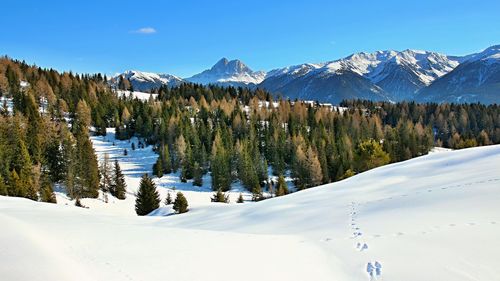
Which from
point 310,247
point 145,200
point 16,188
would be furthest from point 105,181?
point 310,247

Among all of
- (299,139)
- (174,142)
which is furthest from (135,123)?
(299,139)

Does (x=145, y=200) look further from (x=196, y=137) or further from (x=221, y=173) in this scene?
(x=196, y=137)

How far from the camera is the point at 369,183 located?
29047 mm

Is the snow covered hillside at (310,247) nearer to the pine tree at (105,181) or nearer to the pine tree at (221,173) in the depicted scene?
the pine tree at (105,181)

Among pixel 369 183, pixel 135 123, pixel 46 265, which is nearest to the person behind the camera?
pixel 46 265

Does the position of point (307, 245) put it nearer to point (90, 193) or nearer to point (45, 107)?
point (90, 193)

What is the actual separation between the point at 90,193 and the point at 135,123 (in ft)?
203

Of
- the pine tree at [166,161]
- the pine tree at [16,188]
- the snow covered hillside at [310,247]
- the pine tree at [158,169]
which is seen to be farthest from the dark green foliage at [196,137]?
the snow covered hillside at [310,247]

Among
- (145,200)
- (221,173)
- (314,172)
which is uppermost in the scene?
(145,200)

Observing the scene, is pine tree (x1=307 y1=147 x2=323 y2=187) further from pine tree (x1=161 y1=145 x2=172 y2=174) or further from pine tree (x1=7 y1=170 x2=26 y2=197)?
pine tree (x1=7 y1=170 x2=26 y2=197)

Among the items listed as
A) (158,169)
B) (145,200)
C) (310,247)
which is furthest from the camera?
(158,169)

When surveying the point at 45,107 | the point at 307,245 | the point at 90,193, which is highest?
the point at 45,107

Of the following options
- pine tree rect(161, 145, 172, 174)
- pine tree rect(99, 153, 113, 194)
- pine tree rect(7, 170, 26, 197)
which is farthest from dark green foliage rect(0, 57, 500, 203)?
pine tree rect(99, 153, 113, 194)

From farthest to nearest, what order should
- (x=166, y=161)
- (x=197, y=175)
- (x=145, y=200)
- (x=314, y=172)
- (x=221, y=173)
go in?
(x=166, y=161) < (x=197, y=175) < (x=221, y=173) < (x=314, y=172) < (x=145, y=200)
